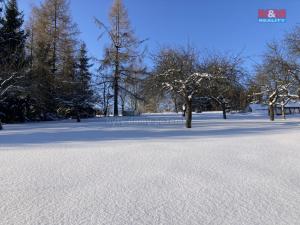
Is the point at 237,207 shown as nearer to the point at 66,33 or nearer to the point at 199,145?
the point at 199,145

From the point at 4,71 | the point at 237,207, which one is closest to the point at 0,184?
the point at 237,207

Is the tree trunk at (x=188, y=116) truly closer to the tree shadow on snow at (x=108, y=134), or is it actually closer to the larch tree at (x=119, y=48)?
the tree shadow on snow at (x=108, y=134)

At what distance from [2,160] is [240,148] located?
20.7ft

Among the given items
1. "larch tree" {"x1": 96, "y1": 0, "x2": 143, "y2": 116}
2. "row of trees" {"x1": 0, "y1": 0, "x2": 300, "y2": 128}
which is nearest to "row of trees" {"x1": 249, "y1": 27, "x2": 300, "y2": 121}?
"row of trees" {"x1": 0, "y1": 0, "x2": 300, "y2": 128}

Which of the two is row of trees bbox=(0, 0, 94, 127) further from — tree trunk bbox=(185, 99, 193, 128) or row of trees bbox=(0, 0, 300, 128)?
tree trunk bbox=(185, 99, 193, 128)

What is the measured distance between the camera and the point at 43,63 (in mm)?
27531

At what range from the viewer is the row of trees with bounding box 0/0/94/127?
23.2 metres

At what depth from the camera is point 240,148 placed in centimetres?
911

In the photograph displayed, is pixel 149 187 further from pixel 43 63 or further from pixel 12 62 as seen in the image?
pixel 43 63

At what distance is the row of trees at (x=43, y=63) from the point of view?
912 inches

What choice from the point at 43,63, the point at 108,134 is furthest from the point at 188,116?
the point at 43,63

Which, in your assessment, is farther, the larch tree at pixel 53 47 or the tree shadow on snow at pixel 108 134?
the larch tree at pixel 53 47

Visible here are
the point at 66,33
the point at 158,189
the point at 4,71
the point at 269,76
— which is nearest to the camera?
the point at 158,189

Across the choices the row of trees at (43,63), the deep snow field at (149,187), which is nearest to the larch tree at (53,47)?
the row of trees at (43,63)
